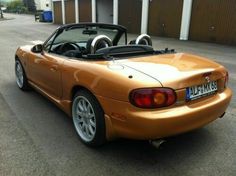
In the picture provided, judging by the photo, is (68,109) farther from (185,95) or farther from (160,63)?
(185,95)

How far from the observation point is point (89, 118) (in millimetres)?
3299

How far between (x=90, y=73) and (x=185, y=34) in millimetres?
14188

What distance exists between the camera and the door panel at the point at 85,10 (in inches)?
1037

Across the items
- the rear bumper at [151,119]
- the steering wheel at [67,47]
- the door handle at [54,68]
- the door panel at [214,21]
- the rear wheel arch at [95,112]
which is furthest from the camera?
the door panel at [214,21]

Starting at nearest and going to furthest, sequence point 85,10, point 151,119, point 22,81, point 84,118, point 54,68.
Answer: point 151,119, point 84,118, point 54,68, point 22,81, point 85,10

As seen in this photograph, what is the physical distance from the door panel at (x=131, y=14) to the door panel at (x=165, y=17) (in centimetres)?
127

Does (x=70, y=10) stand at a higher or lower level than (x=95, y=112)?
higher

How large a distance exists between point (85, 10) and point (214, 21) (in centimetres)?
1509

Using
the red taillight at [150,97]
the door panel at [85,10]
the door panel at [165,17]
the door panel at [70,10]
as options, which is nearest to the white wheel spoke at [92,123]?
the red taillight at [150,97]

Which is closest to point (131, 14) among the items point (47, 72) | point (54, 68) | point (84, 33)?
point (84, 33)

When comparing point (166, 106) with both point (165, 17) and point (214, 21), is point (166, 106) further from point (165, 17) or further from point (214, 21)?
point (165, 17)

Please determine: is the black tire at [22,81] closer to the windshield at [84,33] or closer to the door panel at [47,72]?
the door panel at [47,72]

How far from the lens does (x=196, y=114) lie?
2838 mm

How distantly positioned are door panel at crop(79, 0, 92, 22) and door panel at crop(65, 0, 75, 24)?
1696 mm
